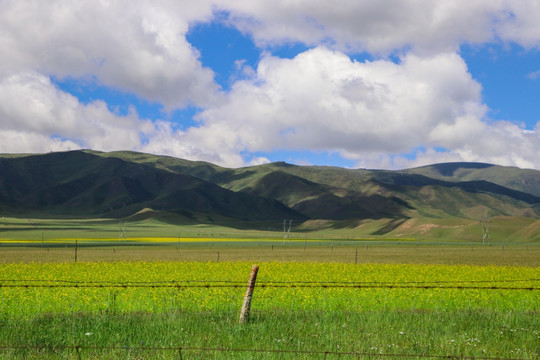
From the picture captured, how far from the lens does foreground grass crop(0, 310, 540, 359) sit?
10.6 metres

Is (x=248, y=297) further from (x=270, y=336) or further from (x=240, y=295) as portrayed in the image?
(x=240, y=295)

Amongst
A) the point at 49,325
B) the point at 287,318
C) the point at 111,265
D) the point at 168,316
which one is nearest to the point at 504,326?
the point at 287,318

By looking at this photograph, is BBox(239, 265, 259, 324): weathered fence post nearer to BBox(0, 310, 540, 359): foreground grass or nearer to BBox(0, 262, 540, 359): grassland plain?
BBox(0, 310, 540, 359): foreground grass

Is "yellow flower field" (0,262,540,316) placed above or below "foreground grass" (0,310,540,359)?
below

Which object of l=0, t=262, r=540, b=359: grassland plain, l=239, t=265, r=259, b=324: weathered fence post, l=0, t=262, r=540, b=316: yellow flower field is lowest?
l=0, t=262, r=540, b=316: yellow flower field

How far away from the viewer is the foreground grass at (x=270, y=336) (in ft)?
34.8

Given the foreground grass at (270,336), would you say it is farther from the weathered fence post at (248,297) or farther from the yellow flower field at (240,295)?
the yellow flower field at (240,295)

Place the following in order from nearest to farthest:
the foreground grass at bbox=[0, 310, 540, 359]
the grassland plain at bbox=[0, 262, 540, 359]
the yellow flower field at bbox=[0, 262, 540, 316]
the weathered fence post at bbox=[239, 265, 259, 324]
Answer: the foreground grass at bbox=[0, 310, 540, 359] < the grassland plain at bbox=[0, 262, 540, 359] < the weathered fence post at bbox=[239, 265, 259, 324] < the yellow flower field at bbox=[0, 262, 540, 316]

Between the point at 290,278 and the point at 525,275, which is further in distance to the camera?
the point at 525,275

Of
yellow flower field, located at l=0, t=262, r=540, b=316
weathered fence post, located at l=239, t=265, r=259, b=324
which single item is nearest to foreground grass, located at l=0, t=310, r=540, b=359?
weathered fence post, located at l=239, t=265, r=259, b=324

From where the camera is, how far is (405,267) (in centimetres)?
4562

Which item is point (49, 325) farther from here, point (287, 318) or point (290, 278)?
point (290, 278)

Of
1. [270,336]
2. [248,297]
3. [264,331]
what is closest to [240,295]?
[248,297]

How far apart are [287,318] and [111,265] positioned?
1329 inches
